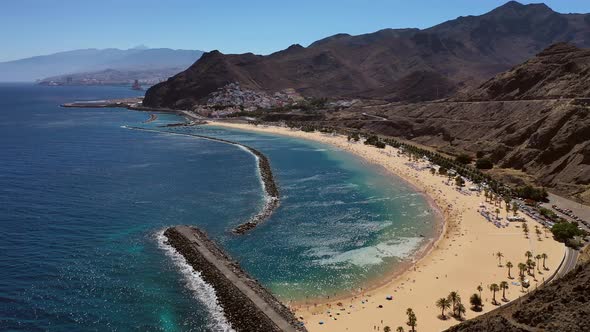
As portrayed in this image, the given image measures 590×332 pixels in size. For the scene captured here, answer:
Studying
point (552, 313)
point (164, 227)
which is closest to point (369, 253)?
point (164, 227)

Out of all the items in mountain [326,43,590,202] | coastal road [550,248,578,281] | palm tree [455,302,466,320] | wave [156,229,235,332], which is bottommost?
wave [156,229,235,332]

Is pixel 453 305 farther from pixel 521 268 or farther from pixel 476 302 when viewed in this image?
pixel 521 268

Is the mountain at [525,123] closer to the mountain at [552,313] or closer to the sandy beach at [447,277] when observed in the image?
the sandy beach at [447,277]

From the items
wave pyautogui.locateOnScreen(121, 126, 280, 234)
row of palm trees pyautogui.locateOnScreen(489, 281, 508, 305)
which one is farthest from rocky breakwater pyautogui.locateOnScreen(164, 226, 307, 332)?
row of palm trees pyautogui.locateOnScreen(489, 281, 508, 305)

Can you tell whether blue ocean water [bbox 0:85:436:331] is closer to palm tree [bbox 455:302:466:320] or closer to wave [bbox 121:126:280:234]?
wave [bbox 121:126:280:234]

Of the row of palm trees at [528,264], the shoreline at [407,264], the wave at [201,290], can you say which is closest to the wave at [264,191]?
the wave at [201,290]

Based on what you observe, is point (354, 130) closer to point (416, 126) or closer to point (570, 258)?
point (416, 126)
